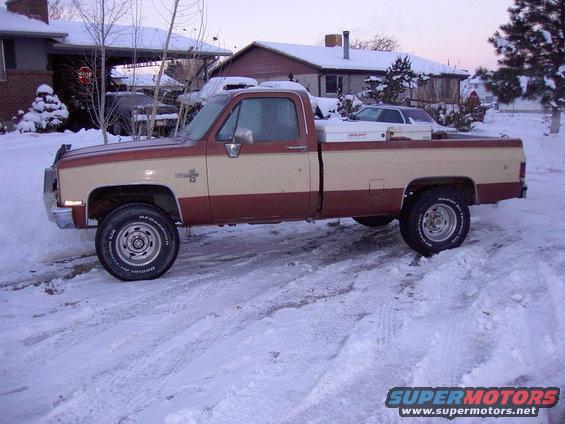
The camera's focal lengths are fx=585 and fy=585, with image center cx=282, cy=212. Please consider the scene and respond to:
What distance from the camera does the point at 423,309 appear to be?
524 cm

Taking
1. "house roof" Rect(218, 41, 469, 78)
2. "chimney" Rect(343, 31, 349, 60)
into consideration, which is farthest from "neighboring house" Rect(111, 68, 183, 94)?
"chimney" Rect(343, 31, 349, 60)

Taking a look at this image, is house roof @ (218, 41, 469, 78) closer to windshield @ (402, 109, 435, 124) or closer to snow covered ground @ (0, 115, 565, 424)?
windshield @ (402, 109, 435, 124)

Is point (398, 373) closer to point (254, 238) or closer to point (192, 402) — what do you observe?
point (192, 402)

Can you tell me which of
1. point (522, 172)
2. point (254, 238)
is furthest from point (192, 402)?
point (522, 172)

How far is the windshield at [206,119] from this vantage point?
6582 mm

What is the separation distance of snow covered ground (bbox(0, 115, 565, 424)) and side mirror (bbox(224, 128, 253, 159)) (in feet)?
4.53

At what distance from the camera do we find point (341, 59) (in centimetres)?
3650

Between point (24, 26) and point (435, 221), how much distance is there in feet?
51.0

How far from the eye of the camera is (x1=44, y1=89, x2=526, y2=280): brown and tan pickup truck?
627 cm

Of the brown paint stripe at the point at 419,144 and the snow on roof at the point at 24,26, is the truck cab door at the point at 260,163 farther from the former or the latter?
the snow on roof at the point at 24,26

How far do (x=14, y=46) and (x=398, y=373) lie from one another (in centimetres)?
1808

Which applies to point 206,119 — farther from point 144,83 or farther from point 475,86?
point 475,86

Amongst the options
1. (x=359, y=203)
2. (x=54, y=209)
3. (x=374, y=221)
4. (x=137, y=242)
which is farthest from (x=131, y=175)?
(x=374, y=221)

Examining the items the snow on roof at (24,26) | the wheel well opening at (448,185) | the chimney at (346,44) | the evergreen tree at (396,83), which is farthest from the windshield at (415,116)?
the chimney at (346,44)
